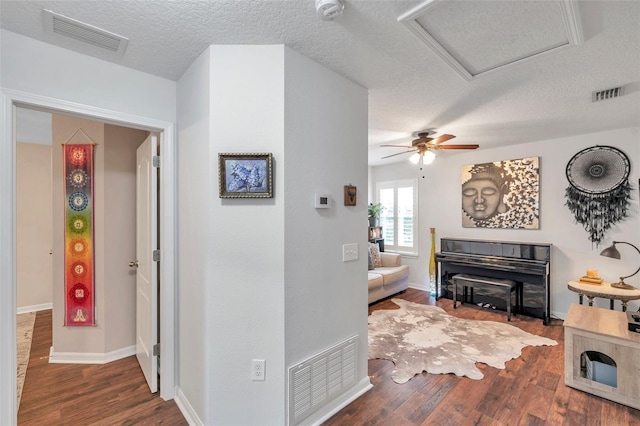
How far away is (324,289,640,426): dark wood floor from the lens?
1949 mm

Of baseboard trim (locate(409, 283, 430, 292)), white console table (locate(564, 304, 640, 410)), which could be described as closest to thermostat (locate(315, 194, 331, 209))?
white console table (locate(564, 304, 640, 410))

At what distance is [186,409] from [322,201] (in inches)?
68.9

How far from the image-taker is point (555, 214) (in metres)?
3.90

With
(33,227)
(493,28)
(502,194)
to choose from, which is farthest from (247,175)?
(33,227)

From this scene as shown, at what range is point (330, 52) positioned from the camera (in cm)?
180

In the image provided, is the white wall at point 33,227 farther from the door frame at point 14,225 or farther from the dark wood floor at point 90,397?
the door frame at point 14,225

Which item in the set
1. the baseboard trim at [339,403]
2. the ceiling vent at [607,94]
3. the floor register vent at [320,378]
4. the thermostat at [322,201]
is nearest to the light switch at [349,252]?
the thermostat at [322,201]

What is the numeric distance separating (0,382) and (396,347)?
9.77 feet

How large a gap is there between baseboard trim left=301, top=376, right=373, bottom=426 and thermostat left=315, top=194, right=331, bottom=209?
4.57 feet

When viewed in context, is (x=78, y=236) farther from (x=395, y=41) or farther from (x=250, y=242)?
(x=395, y=41)

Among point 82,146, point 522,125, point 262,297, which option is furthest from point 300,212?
point 522,125

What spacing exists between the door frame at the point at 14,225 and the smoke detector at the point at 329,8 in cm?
141

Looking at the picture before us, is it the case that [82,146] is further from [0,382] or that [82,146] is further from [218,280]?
[218,280]

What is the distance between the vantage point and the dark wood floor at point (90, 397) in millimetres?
1945
